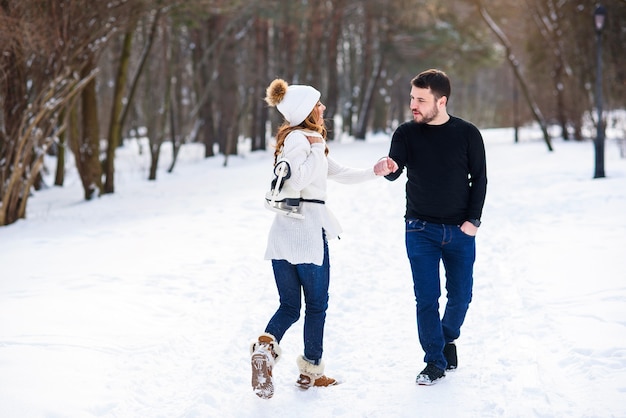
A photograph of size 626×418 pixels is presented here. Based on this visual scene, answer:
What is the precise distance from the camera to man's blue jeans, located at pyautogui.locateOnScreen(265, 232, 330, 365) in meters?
3.97

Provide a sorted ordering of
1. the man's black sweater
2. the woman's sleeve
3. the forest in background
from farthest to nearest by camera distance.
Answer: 1. the forest in background
2. the man's black sweater
3. the woman's sleeve

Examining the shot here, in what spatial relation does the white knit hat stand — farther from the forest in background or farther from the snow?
the forest in background

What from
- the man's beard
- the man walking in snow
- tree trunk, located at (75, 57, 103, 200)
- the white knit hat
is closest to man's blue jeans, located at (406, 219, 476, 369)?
the man walking in snow

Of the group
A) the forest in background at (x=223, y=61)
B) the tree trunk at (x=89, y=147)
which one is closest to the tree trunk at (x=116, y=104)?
the forest in background at (x=223, y=61)

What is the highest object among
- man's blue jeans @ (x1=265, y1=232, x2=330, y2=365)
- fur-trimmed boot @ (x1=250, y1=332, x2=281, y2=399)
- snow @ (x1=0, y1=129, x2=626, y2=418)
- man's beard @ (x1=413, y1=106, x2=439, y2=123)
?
man's beard @ (x1=413, y1=106, x2=439, y2=123)

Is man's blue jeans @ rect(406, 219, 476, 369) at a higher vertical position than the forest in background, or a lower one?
lower

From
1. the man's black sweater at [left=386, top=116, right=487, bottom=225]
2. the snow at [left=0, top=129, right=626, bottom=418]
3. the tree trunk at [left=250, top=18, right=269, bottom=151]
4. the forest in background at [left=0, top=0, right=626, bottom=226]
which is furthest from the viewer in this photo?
the tree trunk at [left=250, top=18, right=269, bottom=151]

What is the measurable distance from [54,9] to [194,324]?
7294 mm

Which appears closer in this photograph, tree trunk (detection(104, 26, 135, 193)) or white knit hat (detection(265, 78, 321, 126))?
white knit hat (detection(265, 78, 321, 126))

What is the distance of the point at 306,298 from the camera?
4.07m

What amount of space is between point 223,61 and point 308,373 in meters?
22.1

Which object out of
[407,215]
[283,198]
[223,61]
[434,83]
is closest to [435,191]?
[407,215]

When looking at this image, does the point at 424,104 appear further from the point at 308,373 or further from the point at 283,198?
the point at 308,373

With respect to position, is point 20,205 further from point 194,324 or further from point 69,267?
point 194,324
